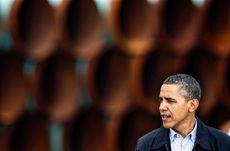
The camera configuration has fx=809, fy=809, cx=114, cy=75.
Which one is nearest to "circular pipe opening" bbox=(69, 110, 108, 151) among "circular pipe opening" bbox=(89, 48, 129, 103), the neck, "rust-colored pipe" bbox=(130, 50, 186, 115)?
"circular pipe opening" bbox=(89, 48, 129, 103)

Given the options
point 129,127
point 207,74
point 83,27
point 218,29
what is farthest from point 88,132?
point 218,29

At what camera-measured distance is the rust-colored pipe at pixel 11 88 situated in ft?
13.5

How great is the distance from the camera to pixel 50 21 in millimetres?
4117

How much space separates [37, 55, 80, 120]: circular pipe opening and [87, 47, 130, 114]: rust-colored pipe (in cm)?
10

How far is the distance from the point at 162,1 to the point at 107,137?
75 cm

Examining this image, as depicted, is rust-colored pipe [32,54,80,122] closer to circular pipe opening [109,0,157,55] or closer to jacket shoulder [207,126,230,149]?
circular pipe opening [109,0,157,55]

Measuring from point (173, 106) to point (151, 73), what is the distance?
2.54m

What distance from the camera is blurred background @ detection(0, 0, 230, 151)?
4.10 meters

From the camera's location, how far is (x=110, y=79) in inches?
167

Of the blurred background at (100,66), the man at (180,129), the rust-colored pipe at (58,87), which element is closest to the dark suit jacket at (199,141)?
the man at (180,129)

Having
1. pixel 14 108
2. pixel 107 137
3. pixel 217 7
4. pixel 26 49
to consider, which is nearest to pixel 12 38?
pixel 26 49

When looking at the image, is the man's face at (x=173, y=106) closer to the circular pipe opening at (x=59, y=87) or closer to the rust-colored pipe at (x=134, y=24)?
the rust-colored pipe at (x=134, y=24)

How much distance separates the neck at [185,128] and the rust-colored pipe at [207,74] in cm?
248

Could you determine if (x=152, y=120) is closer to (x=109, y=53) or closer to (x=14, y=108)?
(x=109, y=53)
